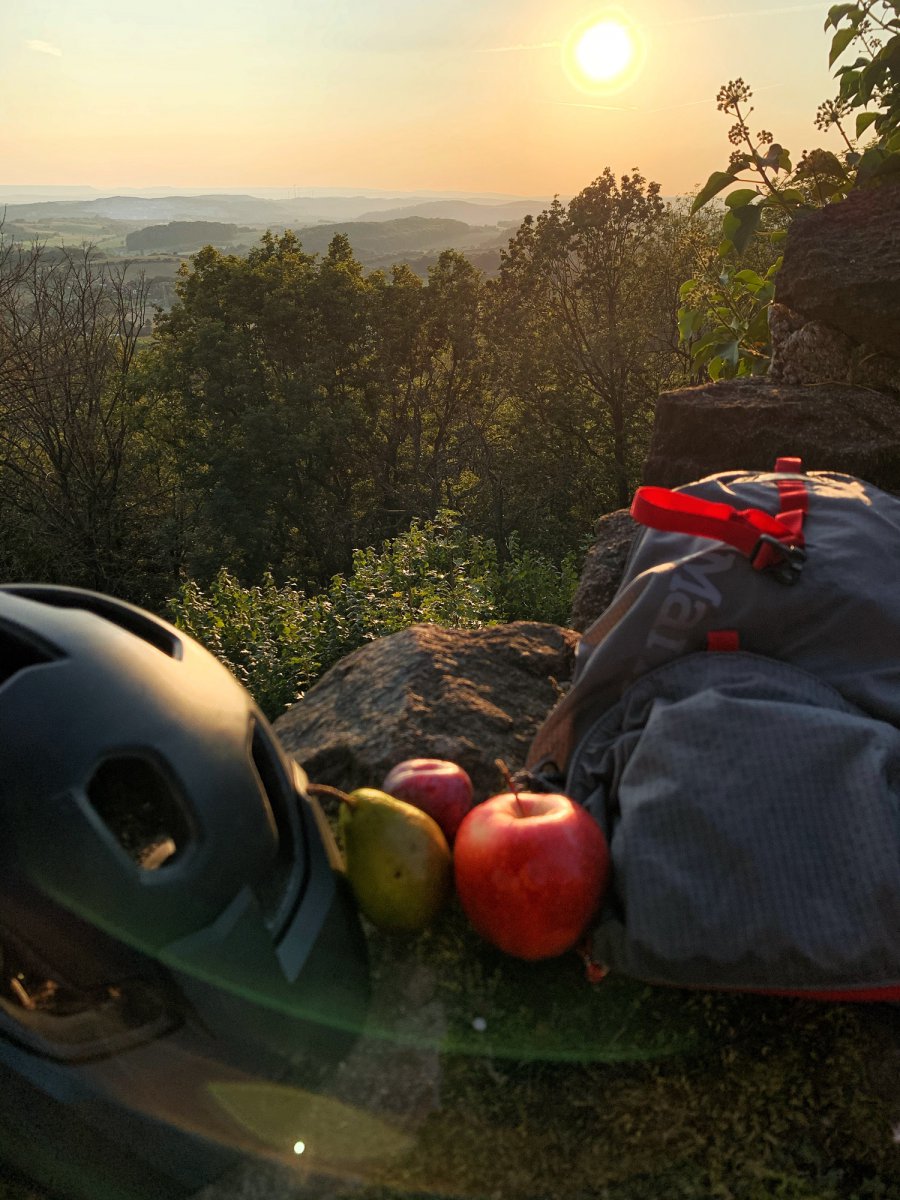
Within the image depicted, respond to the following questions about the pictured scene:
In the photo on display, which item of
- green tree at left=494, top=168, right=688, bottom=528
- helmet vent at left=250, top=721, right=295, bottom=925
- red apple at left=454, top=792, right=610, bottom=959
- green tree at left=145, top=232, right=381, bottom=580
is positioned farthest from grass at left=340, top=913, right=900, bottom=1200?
green tree at left=145, top=232, right=381, bottom=580

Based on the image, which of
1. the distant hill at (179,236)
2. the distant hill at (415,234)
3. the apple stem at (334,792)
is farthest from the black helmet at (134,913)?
the distant hill at (179,236)

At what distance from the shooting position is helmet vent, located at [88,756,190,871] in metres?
1.67

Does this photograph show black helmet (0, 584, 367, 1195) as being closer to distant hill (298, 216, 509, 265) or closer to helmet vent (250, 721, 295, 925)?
helmet vent (250, 721, 295, 925)

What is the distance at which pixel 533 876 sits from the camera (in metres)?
2.04

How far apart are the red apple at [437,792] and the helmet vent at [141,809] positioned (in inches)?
31.8

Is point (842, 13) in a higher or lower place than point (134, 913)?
higher

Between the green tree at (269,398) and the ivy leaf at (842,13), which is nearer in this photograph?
the ivy leaf at (842,13)

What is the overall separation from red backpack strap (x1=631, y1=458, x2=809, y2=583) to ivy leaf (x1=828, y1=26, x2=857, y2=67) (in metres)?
3.48

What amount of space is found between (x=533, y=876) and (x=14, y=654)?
3.71ft

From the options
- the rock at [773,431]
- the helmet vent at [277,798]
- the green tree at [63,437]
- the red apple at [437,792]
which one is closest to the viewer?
the helmet vent at [277,798]

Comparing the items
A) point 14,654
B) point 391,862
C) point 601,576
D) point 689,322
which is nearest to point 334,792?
point 391,862

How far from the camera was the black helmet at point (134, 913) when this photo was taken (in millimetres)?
1567

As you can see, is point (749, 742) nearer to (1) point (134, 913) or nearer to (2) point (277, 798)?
(2) point (277, 798)

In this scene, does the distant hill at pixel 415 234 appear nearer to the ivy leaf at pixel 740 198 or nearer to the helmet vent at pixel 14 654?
the ivy leaf at pixel 740 198
